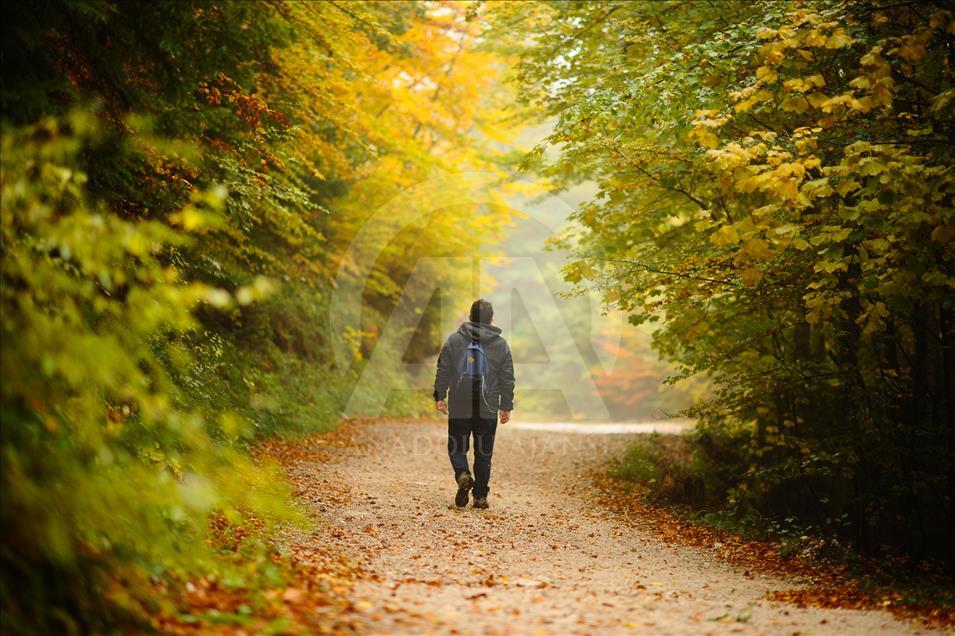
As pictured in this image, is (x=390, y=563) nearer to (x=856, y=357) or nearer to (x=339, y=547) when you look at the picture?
(x=339, y=547)

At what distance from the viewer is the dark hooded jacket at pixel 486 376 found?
7.77 meters

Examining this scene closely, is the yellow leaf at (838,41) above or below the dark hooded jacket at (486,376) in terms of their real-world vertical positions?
above

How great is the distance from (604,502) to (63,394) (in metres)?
7.34

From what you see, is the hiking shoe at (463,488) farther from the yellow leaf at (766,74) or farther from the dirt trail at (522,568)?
the yellow leaf at (766,74)

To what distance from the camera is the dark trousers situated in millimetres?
7734

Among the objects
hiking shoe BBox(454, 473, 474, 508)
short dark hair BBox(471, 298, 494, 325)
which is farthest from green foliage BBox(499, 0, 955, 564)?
hiking shoe BBox(454, 473, 474, 508)

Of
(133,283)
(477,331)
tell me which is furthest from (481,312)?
(133,283)

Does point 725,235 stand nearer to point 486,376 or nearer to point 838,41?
point 838,41

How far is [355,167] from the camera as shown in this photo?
13.8 metres

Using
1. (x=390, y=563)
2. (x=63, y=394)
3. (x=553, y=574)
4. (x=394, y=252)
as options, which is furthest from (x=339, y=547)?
(x=394, y=252)

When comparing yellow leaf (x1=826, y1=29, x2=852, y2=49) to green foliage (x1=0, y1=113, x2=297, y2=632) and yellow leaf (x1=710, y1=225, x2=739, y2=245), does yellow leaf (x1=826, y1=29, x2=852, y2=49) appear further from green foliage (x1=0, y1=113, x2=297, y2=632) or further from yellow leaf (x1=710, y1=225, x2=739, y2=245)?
green foliage (x1=0, y1=113, x2=297, y2=632)

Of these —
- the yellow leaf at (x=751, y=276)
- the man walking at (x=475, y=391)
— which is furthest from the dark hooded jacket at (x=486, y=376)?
the yellow leaf at (x=751, y=276)

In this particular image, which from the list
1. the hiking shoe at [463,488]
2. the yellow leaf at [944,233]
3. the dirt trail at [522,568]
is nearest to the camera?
the dirt trail at [522,568]

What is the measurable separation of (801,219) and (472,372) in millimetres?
3706
